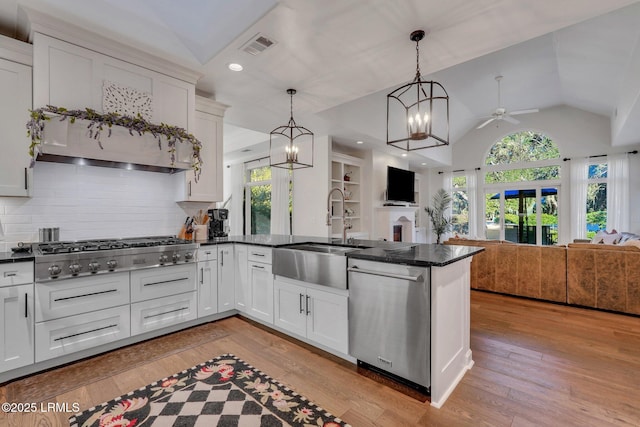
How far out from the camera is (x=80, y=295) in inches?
95.5

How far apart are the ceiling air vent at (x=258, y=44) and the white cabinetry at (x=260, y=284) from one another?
1936 mm

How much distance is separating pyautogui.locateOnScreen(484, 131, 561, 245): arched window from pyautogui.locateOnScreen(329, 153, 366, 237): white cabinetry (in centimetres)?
460

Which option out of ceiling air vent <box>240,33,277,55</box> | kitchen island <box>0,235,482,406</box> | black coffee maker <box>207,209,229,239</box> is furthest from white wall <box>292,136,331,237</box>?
ceiling air vent <box>240,33,277,55</box>

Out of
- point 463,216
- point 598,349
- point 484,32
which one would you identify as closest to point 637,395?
point 598,349

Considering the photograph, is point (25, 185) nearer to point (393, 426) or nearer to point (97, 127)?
point (97, 127)

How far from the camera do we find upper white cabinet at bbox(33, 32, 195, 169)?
8.04ft

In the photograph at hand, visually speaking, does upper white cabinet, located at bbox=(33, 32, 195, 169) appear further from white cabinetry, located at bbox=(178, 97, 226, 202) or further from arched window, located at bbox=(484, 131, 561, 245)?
arched window, located at bbox=(484, 131, 561, 245)

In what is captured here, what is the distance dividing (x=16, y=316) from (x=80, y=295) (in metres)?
0.38

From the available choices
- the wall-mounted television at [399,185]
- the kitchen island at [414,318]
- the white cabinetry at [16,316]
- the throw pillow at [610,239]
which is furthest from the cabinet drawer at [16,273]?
the throw pillow at [610,239]

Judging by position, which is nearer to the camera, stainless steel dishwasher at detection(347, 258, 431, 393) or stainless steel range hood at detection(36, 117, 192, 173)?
stainless steel dishwasher at detection(347, 258, 431, 393)

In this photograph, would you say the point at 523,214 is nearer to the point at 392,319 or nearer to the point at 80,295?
the point at 392,319

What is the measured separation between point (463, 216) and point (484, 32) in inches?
302

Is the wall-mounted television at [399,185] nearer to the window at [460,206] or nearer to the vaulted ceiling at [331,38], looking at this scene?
the window at [460,206]

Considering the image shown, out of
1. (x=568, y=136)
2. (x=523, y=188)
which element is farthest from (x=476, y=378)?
(x=568, y=136)
